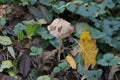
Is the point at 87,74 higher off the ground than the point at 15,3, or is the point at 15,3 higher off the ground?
the point at 15,3

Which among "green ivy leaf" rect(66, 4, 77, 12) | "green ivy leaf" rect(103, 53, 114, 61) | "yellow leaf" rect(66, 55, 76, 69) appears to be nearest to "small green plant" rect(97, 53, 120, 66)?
"green ivy leaf" rect(103, 53, 114, 61)

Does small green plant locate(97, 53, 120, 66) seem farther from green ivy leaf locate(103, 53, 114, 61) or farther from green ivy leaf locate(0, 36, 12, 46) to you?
green ivy leaf locate(0, 36, 12, 46)

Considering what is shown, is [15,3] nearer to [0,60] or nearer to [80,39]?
[0,60]

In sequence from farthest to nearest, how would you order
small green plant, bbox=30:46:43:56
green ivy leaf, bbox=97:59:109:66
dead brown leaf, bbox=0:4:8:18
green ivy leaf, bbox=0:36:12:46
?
dead brown leaf, bbox=0:4:8:18 < green ivy leaf, bbox=0:36:12:46 < small green plant, bbox=30:46:43:56 < green ivy leaf, bbox=97:59:109:66

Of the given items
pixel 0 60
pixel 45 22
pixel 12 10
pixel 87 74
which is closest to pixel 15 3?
pixel 12 10

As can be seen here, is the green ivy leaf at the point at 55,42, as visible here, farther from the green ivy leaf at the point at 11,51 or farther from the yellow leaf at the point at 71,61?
the green ivy leaf at the point at 11,51

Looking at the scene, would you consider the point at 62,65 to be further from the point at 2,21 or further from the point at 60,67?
the point at 2,21

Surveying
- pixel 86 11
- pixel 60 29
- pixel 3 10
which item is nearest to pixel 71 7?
pixel 86 11

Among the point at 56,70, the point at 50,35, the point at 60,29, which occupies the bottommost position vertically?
the point at 56,70

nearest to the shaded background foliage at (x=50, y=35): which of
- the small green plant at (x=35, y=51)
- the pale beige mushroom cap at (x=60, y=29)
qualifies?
the small green plant at (x=35, y=51)
